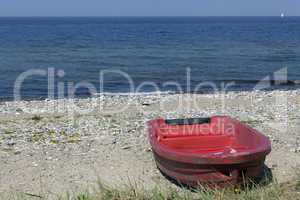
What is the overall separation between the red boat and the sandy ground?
544 millimetres

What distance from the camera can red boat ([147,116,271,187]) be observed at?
6.73m

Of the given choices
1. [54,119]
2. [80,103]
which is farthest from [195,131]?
[80,103]

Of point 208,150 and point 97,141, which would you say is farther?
point 97,141

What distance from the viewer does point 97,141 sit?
9727 millimetres

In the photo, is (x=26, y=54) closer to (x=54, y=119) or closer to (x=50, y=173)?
(x=54, y=119)

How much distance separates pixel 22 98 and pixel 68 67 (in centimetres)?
1041

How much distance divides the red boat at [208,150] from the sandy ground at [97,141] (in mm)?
544

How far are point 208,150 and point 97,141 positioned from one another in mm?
2352

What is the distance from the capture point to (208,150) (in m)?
8.34

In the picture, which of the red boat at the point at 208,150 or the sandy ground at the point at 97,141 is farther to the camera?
the sandy ground at the point at 97,141

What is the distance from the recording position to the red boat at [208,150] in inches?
265

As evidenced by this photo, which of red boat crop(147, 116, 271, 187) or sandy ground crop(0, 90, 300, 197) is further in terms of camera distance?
sandy ground crop(0, 90, 300, 197)

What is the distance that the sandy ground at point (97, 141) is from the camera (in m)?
7.79

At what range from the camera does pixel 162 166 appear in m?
7.50
